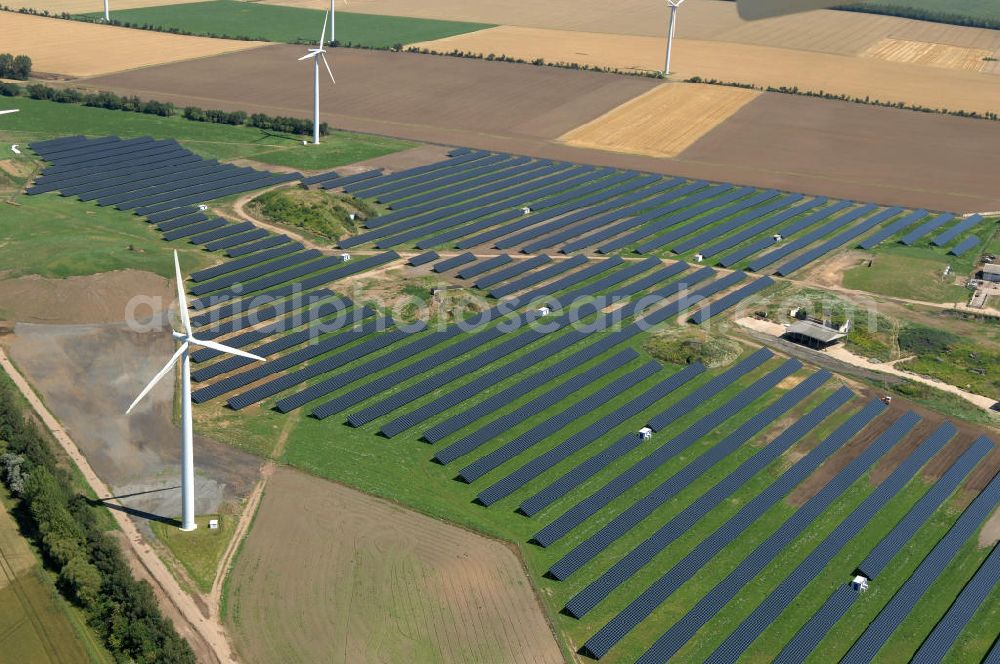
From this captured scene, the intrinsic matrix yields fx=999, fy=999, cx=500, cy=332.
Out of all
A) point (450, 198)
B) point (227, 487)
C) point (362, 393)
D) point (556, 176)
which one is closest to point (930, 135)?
point (556, 176)

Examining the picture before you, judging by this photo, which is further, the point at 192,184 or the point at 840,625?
the point at 192,184

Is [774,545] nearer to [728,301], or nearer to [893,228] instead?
[728,301]

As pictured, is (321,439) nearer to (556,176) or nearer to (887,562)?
(887,562)

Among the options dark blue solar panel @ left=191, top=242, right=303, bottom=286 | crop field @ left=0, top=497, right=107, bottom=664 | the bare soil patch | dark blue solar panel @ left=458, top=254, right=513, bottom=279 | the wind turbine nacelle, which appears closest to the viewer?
the wind turbine nacelle

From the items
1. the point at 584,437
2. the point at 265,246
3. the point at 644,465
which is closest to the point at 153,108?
the point at 265,246

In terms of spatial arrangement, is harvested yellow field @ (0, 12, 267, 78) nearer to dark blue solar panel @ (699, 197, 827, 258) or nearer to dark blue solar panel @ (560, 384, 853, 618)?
dark blue solar panel @ (699, 197, 827, 258)

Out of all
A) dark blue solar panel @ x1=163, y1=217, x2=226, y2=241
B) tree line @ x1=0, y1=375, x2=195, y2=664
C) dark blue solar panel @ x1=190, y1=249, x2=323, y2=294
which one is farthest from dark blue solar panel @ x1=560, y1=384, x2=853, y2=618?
dark blue solar panel @ x1=163, y1=217, x2=226, y2=241

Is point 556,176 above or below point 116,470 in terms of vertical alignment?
above
